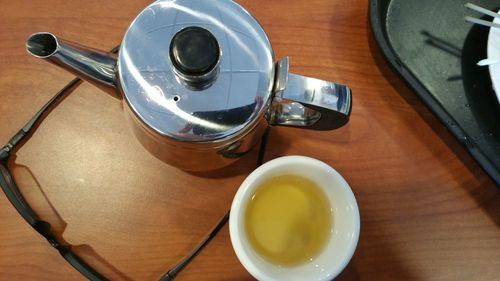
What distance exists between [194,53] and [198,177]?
25cm

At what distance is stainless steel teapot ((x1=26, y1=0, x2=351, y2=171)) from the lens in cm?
42

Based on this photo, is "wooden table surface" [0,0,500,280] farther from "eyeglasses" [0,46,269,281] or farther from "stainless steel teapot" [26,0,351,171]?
"stainless steel teapot" [26,0,351,171]

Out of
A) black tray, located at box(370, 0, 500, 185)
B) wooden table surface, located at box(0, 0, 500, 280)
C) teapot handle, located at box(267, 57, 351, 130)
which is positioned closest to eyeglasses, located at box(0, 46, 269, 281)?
wooden table surface, located at box(0, 0, 500, 280)

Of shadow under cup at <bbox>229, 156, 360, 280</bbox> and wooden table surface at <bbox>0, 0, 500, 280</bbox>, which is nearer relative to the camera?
shadow under cup at <bbox>229, 156, 360, 280</bbox>

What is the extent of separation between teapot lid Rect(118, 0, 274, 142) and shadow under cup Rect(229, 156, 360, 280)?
0.27 feet

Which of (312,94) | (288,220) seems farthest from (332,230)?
(312,94)

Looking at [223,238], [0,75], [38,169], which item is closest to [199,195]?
Answer: [223,238]

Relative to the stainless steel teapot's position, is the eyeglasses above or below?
below

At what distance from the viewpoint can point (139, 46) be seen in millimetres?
432

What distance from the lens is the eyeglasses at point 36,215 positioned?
1.80 ft

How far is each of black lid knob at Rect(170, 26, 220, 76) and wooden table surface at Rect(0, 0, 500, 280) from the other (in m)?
0.24

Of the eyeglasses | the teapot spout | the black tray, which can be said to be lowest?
the eyeglasses

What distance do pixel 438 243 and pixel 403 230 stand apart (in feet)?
0.18

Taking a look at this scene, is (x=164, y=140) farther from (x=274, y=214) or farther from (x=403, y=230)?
(x=403, y=230)
